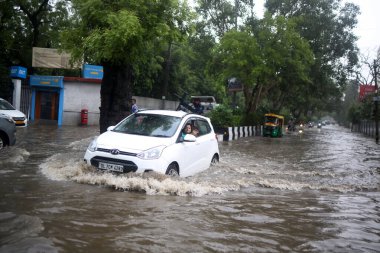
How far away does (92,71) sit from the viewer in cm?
2653

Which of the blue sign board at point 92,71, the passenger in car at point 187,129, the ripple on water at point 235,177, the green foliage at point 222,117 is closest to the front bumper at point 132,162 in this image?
the ripple on water at point 235,177

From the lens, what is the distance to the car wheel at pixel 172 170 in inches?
305

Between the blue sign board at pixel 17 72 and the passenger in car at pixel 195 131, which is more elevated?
the blue sign board at pixel 17 72

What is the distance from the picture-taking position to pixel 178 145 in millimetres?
8234

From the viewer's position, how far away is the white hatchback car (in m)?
7.54

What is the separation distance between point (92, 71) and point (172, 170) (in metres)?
20.0

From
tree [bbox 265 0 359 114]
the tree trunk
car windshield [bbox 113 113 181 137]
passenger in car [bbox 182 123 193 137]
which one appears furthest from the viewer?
tree [bbox 265 0 359 114]

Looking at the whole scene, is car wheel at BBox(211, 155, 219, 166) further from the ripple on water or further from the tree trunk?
the tree trunk

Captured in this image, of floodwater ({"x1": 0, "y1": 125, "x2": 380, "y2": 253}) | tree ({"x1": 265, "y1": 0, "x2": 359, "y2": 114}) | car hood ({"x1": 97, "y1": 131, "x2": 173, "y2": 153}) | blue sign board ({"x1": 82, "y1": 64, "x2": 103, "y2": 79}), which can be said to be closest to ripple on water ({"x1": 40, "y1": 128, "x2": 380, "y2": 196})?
floodwater ({"x1": 0, "y1": 125, "x2": 380, "y2": 253})

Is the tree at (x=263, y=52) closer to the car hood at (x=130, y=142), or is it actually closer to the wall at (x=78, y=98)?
the wall at (x=78, y=98)

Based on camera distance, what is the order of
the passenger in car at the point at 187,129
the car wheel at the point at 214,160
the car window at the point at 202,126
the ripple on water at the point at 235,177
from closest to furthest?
1. the ripple on water at the point at 235,177
2. the passenger in car at the point at 187,129
3. the car window at the point at 202,126
4. the car wheel at the point at 214,160

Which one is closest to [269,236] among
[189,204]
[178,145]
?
[189,204]

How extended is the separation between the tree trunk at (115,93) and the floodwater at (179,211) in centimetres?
→ 273

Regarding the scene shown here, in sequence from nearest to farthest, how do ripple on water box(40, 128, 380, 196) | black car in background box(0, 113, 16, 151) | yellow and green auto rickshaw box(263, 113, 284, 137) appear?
ripple on water box(40, 128, 380, 196) → black car in background box(0, 113, 16, 151) → yellow and green auto rickshaw box(263, 113, 284, 137)
